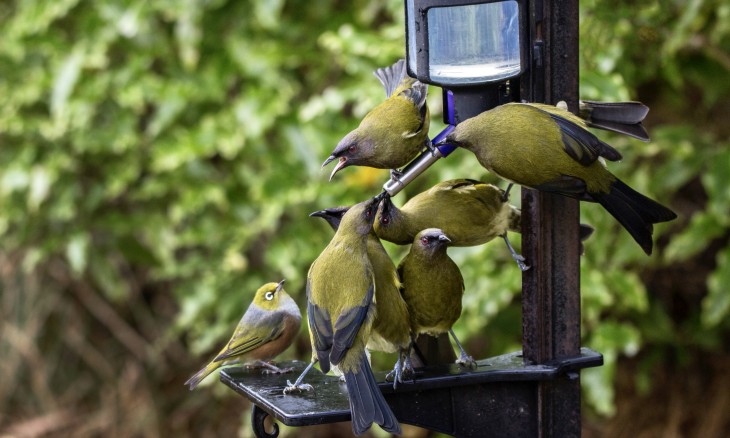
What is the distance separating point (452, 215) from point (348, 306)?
0.44 m

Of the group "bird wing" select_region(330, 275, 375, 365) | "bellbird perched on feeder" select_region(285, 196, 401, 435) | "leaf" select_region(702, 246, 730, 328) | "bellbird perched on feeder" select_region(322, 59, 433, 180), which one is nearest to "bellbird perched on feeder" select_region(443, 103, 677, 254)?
"bellbird perched on feeder" select_region(322, 59, 433, 180)

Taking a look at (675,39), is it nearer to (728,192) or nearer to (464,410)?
(728,192)

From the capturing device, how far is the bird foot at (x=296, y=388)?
2.62 m

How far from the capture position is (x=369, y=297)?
99.0 inches

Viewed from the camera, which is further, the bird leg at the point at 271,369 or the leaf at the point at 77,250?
the leaf at the point at 77,250

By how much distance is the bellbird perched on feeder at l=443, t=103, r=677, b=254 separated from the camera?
8.32 ft

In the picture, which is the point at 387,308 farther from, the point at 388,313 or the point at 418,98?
the point at 418,98

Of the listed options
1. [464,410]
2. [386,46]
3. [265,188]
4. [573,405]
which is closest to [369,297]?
[464,410]

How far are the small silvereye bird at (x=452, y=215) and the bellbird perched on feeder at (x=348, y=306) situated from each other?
143 mm

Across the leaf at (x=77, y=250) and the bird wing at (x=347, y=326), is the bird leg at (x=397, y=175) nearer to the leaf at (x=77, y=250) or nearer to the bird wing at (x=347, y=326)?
the bird wing at (x=347, y=326)

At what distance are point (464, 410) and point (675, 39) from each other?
180 cm

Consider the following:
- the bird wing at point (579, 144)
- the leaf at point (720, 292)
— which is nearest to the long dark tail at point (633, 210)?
the bird wing at point (579, 144)

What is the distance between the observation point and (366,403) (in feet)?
7.87

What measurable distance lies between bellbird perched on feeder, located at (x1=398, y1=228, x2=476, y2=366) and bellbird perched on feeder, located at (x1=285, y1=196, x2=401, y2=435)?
0.43ft
